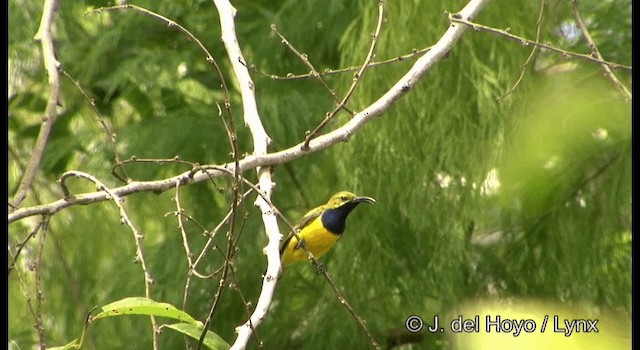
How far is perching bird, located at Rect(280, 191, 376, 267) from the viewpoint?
63.5 inches

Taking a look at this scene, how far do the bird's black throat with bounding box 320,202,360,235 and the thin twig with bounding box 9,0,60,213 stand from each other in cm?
60

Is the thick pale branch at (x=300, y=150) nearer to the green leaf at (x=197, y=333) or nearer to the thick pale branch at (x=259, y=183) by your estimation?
the thick pale branch at (x=259, y=183)

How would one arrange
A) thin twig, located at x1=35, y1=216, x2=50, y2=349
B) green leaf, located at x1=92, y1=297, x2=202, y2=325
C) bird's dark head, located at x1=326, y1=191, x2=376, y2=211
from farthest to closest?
bird's dark head, located at x1=326, y1=191, x2=376, y2=211, thin twig, located at x1=35, y1=216, x2=50, y2=349, green leaf, located at x1=92, y1=297, x2=202, y2=325

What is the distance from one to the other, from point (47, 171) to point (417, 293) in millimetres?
892

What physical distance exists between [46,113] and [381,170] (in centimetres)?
78

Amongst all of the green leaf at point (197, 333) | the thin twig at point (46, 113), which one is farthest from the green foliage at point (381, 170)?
the green leaf at point (197, 333)

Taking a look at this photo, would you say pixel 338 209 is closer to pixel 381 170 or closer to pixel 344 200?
pixel 344 200

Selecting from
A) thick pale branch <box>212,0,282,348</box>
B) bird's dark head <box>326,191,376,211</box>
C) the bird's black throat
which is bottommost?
thick pale branch <box>212,0,282,348</box>

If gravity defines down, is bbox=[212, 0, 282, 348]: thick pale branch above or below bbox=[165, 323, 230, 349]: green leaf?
above

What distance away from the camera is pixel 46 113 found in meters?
1.04

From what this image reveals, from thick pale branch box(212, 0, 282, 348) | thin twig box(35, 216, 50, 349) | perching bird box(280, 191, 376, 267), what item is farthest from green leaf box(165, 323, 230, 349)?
perching bird box(280, 191, 376, 267)

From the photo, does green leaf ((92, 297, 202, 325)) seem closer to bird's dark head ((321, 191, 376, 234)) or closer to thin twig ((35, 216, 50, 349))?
thin twig ((35, 216, 50, 349))

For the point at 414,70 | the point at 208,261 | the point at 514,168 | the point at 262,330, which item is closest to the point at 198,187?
the point at 208,261


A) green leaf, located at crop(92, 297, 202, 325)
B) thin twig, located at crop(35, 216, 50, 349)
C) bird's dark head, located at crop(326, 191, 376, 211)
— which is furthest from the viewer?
bird's dark head, located at crop(326, 191, 376, 211)
